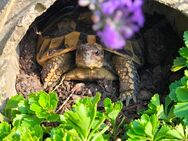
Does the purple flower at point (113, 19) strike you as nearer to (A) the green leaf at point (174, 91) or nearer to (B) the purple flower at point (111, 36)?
(B) the purple flower at point (111, 36)

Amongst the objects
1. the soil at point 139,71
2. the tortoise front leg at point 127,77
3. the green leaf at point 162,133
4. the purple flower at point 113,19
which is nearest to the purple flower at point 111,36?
the purple flower at point 113,19

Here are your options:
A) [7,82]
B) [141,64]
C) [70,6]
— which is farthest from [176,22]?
[7,82]

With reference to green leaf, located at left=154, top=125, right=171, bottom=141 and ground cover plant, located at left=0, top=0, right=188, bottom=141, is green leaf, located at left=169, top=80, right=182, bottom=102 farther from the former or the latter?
green leaf, located at left=154, top=125, right=171, bottom=141

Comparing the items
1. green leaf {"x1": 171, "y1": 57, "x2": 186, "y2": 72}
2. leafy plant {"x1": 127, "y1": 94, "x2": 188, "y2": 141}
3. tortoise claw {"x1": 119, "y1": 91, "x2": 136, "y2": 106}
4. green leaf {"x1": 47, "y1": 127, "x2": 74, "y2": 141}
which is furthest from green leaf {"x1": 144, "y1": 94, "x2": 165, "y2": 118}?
tortoise claw {"x1": 119, "y1": 91, "x2": 136, "y2": 106}

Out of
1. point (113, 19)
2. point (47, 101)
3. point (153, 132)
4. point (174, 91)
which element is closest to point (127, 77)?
point (174, 91)

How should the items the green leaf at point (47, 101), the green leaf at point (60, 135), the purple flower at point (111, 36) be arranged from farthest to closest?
the green leaf at point (47, 101), the green leaf at point (60, 135), the purple flower at point (111, 36)

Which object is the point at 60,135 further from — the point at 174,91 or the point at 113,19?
the point at 113,19

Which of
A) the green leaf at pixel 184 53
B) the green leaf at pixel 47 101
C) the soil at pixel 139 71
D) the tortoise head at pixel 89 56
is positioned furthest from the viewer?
the tortoise head at pixel 89 56
